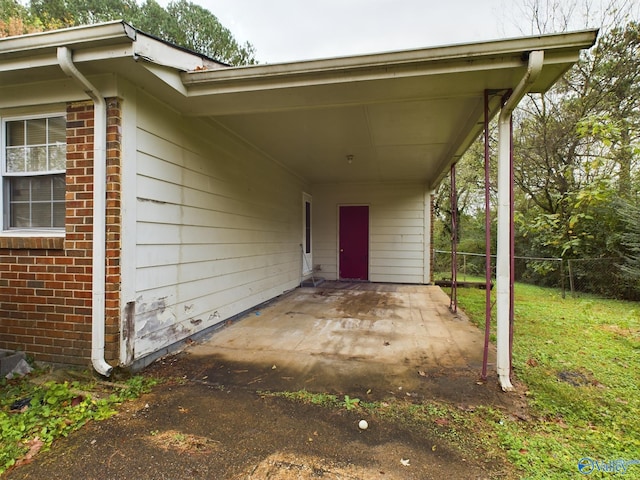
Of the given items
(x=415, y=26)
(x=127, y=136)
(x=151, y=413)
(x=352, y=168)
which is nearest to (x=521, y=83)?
(x=127, y=136)

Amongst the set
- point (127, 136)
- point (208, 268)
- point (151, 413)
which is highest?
point (127, 136)

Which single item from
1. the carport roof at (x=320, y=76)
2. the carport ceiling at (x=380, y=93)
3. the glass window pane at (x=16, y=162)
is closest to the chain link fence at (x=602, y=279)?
the carport ceiling at (x=380, y=93)

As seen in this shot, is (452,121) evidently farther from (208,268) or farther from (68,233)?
(68,233)

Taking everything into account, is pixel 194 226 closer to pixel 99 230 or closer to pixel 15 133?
pixel 99 230

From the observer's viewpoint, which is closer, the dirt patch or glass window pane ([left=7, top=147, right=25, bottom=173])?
the dirt patch

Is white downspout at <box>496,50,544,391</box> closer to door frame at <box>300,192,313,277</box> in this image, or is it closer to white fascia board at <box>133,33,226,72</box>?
white fascia board at <box>133,33,226,72</box>

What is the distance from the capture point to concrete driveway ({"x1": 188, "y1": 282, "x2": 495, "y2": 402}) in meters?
2.49

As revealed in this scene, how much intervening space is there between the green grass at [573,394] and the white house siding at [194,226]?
284 cm

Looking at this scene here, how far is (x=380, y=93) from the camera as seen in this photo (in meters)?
2.69

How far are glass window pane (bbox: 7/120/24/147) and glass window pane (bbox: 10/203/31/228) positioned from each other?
0.55 meters

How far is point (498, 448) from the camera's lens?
1706 mm

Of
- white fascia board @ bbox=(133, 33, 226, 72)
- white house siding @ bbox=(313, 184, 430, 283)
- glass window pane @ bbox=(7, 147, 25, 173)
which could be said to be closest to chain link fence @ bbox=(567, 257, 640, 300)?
white house siding @ bbox=(313, 184, 430, 283)

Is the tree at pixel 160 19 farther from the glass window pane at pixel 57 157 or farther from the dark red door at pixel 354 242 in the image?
the glass window pane at pixel 57 157

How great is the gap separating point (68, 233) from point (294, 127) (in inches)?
106
